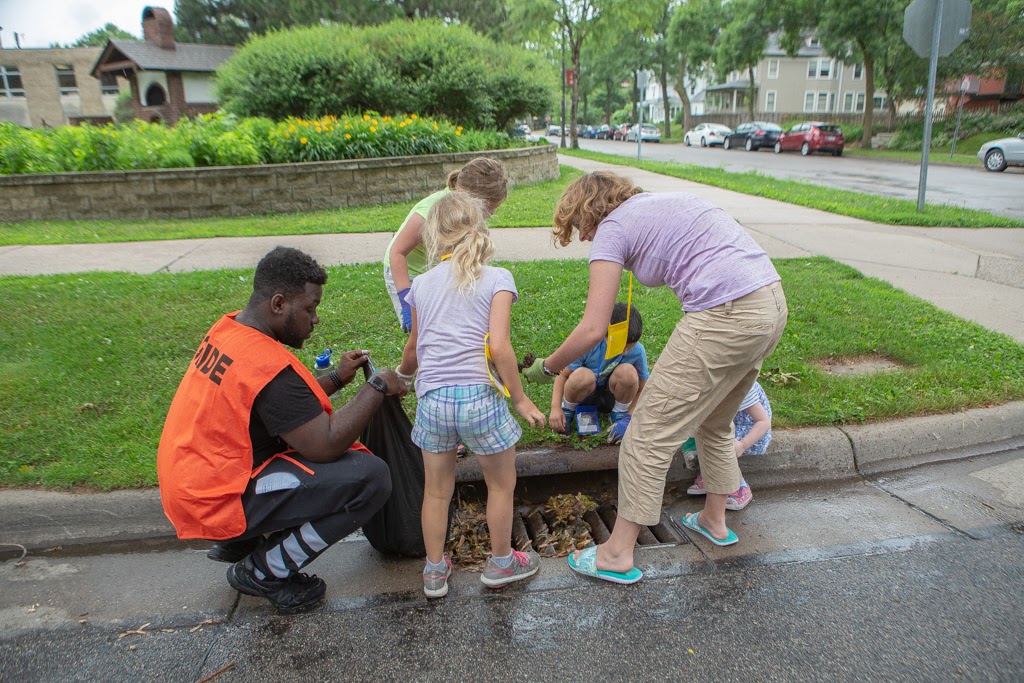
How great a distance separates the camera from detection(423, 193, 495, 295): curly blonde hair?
266 cm

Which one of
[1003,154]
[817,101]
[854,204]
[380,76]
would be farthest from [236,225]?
[817,101]

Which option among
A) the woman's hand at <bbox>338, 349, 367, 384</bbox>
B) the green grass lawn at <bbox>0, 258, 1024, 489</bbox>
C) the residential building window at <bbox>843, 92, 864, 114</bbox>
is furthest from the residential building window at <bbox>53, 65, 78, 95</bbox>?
the residential building window at <bbox>843, 92, 864, 114</bbox>

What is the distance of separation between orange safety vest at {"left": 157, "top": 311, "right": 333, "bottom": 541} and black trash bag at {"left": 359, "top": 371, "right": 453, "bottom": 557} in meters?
0.54

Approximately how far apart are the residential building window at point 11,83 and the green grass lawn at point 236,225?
44.5 metres

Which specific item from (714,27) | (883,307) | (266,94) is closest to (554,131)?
(714,27)

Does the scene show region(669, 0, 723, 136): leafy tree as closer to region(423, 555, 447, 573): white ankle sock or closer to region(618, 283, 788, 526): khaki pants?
region(618, 283, 788, 526): khaki pants

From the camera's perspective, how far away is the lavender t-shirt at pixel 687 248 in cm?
266

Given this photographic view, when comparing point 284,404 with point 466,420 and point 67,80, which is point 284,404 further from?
point 67,80

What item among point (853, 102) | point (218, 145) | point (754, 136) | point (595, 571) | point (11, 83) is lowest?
point (595, 571)

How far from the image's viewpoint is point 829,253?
793 cm

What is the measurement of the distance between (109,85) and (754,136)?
40.1 m

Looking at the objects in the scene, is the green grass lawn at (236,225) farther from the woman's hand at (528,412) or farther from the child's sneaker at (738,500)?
the woman's hand at (528,412)

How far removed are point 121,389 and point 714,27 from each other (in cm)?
5122

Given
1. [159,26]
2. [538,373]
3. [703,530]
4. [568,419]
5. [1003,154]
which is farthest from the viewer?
[159,26]
